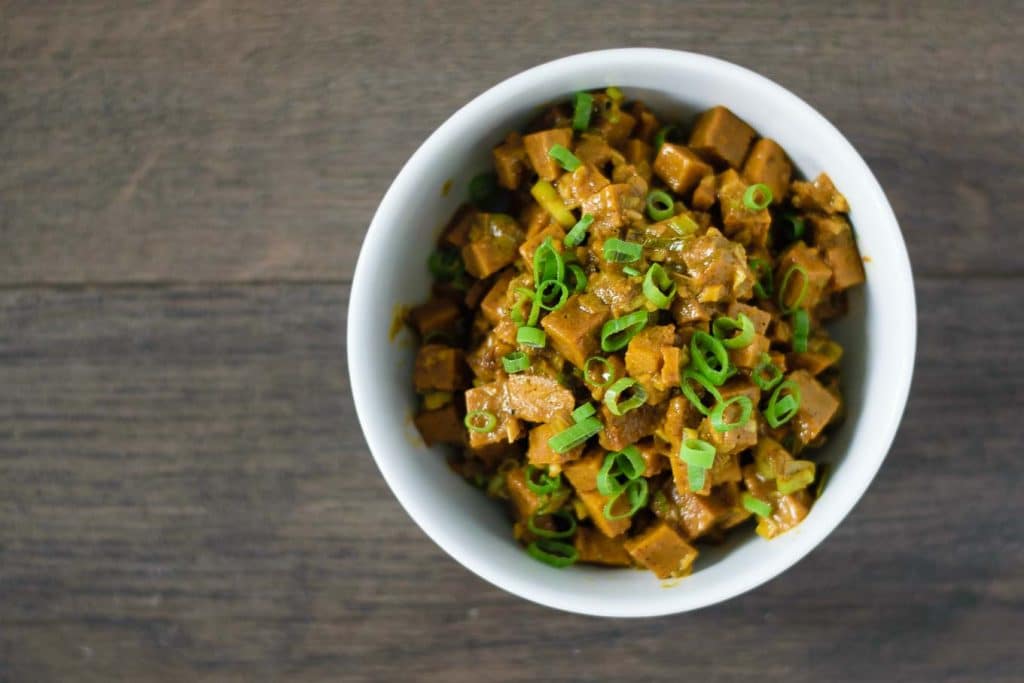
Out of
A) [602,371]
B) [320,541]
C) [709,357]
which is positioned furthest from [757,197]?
[320,541]

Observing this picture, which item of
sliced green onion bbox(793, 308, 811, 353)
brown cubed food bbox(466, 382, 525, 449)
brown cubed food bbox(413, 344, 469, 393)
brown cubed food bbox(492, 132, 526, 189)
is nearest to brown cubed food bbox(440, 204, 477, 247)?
brown cubed food bbox(492, 132, 526, 189)

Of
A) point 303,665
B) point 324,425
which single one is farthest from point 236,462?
point 303,665

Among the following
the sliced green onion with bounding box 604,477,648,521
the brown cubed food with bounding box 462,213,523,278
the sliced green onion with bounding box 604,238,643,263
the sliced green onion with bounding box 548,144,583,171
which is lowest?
the sliced green onion with bounding box 604,477,648,521

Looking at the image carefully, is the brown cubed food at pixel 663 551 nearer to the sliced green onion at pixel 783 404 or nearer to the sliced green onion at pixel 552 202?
the sliced green onion at pixel 783 404

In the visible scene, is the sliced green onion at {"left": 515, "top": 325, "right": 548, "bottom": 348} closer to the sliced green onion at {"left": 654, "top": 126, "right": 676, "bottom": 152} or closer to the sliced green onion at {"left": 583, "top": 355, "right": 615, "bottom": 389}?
the sliced green onion at {"left": 583, "top": 355, "right": 615, "bottom": 389}

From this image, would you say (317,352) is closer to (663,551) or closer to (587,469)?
(587,469)

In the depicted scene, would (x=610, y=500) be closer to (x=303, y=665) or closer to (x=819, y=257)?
(x=819, y=257)

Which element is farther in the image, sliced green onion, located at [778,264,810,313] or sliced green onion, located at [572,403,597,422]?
sliced green onion, located at [778,264,810,313]
